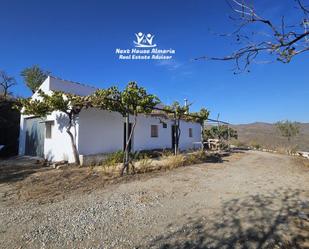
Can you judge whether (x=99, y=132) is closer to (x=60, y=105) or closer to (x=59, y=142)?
(x=59, y=142)

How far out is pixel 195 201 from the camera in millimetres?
4801

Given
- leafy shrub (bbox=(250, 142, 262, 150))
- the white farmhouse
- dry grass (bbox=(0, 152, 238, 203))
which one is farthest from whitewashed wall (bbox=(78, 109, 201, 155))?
leafy shrub (bbox=(250, 142, 262, 150))

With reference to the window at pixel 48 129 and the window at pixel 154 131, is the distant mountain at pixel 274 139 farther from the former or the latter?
the window at pixel 48 129

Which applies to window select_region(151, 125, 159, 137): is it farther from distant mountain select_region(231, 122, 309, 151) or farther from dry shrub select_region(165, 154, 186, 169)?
distant mountain select_region(231, 122, 309, 151)

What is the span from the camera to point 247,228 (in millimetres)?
3420

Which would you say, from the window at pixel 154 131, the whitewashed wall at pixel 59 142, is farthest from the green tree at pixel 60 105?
the window at pixel 154 131

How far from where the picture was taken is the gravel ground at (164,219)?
3027mm

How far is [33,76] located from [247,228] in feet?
88.4

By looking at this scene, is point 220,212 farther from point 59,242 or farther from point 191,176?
point 191,176

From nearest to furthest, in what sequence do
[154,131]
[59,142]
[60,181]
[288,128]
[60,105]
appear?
[60,181] < [60,105] < [59,142] < [154,131] < [288,128]

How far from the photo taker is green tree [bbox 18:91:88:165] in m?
8.56

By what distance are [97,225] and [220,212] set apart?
7.46 ft

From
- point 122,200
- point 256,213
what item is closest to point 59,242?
point 122,200

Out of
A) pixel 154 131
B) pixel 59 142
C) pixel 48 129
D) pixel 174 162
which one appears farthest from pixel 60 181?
pixel 154 131
